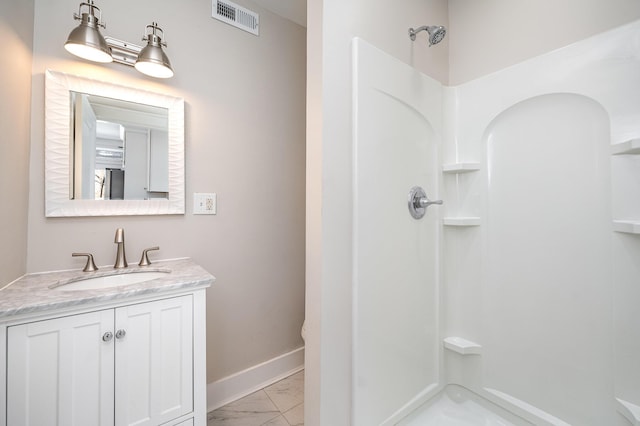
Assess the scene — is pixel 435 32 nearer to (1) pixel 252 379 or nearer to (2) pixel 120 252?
(2) pixel 120 252

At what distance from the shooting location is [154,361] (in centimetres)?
104

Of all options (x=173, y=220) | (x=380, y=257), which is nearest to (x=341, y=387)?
(x=380, y=257)

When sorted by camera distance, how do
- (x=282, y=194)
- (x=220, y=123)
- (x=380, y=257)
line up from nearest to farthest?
(x=380, y=257), (x=220, y=123), (x=282, y=194)

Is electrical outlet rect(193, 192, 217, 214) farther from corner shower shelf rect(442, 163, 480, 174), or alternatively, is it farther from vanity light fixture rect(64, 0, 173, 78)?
corner shower shelf rect(442, 163, 480, 174)

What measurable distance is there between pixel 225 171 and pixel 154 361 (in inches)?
43.2

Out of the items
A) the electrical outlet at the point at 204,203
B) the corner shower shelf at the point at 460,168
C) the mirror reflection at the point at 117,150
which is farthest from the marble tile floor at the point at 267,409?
the corner shower shelf at the point at 460,168

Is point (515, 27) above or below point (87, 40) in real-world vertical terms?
above

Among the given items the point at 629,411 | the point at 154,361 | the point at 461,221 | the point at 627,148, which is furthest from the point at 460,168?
the point at 154,361

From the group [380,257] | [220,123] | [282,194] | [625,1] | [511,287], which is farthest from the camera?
[282,194]

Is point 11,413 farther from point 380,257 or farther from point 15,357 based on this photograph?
point 380,257

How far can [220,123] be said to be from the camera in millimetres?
1694

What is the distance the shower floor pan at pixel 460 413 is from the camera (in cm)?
128

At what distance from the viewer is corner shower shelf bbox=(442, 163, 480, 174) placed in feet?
4.62

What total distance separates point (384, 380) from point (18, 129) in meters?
1.89
